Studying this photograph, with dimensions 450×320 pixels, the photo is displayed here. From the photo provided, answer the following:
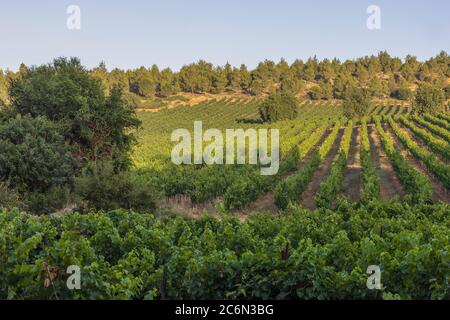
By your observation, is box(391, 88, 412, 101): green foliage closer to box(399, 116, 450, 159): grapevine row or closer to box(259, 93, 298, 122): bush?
box(259, 93, 298, 122): bush

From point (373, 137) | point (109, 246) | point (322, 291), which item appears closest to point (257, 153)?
point (373, 137)

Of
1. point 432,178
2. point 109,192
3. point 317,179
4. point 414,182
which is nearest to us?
point 109,192

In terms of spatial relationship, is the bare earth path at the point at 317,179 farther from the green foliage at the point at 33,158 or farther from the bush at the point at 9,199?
the bush at the point at 9,199

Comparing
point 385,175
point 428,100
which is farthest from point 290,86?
point 385,175

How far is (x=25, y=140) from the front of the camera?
19.8 meters

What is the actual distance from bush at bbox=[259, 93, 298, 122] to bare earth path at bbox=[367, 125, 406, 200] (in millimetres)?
30948

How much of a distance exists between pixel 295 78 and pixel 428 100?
45.4 metres

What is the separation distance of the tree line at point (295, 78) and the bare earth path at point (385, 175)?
62.1 meters

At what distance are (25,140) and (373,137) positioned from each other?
132ft

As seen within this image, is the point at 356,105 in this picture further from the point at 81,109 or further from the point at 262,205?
the point at 81,109

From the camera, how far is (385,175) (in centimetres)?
3188

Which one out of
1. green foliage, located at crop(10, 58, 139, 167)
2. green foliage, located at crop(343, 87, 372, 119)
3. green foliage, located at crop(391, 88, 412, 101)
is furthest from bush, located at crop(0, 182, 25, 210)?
green foliage, located at crop(391, 88, 412, 101)

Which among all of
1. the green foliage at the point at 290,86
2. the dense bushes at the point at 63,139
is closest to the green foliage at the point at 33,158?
the dense bushes at the point at 63,139

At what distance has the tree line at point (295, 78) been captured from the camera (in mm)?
107500
